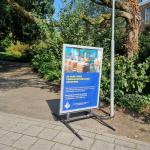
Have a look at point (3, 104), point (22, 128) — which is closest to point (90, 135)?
point (22, 128)

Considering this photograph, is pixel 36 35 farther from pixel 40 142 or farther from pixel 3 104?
pixel 40 142

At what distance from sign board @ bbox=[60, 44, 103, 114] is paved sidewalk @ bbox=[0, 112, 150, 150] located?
0.53m

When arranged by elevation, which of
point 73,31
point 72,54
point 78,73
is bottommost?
point 78,73

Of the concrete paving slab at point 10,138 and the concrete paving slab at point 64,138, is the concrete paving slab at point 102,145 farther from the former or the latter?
the concrete paving slab at point 10,138

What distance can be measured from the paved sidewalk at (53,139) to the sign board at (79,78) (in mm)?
533

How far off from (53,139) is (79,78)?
1.45 metres

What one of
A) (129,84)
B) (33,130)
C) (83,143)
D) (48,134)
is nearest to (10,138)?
(33,130)

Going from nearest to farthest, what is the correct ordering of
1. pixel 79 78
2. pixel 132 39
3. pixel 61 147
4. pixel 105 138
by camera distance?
pixel 61 147 < pixel 105 138 < pixel 79 78 < pixel 132 39

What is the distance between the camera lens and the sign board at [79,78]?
5.68 meters

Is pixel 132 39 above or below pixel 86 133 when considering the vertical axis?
above

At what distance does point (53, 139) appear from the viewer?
16.7 ft

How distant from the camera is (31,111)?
22.4ft

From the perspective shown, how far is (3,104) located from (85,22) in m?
3.66

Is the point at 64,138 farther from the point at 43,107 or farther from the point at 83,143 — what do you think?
the point at 43,107
